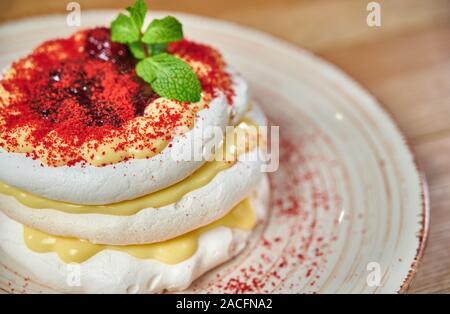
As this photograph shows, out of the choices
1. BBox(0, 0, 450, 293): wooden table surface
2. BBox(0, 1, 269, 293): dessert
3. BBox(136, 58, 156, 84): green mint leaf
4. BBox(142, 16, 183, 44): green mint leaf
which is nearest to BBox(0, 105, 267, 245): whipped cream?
BBox(0, 1, 269, 293): dessert

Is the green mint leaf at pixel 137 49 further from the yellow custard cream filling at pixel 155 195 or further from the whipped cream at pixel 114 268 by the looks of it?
the whipped cream at pixel 114 268

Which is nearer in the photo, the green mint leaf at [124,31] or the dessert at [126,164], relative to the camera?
the dessert at [126,164]

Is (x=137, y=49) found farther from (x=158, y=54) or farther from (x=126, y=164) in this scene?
(x=126, y=164)

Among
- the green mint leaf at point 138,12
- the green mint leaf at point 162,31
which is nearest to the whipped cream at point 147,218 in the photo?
the green mint leaf at point 162,31

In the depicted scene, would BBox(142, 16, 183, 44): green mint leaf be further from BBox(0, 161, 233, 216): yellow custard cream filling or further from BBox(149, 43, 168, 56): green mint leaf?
BBox(0, 161, 233, 216): yellow custard cream filling

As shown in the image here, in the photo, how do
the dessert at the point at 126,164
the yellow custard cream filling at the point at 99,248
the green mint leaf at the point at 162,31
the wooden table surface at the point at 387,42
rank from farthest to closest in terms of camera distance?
the wooden table surface at the point at 387,42 < the green mint leaf at the point at 162,31 < the yellow custard cream filling at the point at 99,248 < the dessert at the point at 126,164

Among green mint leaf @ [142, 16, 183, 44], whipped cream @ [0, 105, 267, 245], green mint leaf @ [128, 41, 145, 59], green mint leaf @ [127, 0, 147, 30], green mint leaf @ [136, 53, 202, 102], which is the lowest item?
whipped cream @ [0, 105, 267, 245]

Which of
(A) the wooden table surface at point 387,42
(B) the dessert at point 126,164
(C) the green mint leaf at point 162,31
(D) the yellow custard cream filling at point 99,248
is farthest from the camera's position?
(A) the wooden table surface at point 387,42

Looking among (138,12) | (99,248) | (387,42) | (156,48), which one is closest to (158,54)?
(156,48)
